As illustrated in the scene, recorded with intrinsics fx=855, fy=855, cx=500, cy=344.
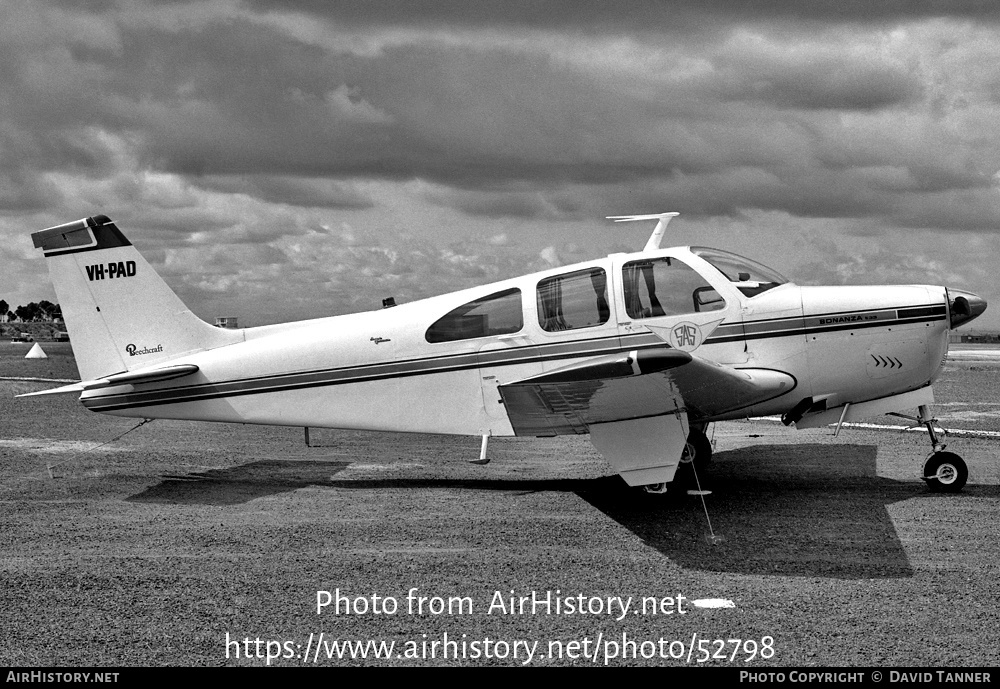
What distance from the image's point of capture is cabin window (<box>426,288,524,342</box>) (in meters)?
9.15

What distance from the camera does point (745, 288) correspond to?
882 centimetres

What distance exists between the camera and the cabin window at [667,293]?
28.7ft

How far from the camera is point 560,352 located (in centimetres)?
890

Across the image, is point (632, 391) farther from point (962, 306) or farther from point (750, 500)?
point (962, 306)

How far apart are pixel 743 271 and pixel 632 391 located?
2506 millimetres

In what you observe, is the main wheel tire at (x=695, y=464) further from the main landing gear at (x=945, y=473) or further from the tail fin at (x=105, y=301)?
the tail fin at (x=105, y=301)

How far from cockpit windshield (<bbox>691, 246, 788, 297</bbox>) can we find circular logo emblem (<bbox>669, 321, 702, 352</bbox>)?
654 millimetres

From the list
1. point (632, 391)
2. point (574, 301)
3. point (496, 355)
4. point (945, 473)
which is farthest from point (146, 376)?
point (945, 473)

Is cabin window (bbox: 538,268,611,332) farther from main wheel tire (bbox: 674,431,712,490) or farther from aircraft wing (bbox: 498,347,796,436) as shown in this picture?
main wheel tire (bbox: 674,431,712,490)

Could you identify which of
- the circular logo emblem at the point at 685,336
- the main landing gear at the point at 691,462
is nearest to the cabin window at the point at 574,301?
the circular logo emblem at the point at 685,336

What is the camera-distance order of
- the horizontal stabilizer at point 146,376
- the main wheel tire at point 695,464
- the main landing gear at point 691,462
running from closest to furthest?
the main landing gear at point 691,462 → the main wheel tire at point 695,464 → the horizontal stabilizer at point 146,376

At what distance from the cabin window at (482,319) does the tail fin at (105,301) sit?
3333 millimetres

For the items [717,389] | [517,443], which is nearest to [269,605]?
[717,389]

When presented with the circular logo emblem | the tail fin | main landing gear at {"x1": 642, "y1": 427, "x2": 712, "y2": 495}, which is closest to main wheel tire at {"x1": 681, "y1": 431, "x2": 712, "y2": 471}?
main landing gear at {"x1": 642, "y1": 427, "x2": 712, "y2": 495}
